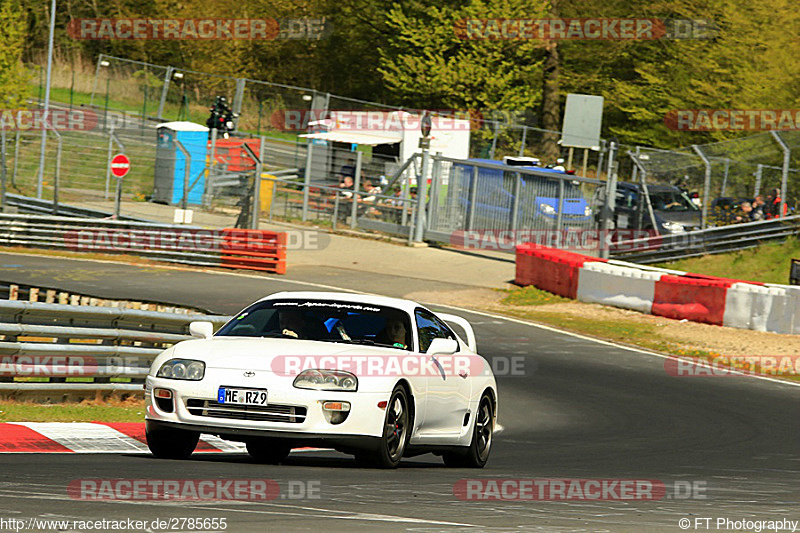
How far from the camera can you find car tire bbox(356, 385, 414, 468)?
8406 millimetres

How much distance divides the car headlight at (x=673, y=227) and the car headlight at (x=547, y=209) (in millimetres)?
2866

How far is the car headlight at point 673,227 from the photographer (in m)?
30.0

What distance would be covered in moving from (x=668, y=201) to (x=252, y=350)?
74.8ft

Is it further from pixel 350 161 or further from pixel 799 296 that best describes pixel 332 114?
pixel 799 296

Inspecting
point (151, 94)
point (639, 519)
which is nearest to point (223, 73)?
point (151, 94)

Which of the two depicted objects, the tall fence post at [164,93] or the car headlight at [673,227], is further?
the tall fence post at [164,93]

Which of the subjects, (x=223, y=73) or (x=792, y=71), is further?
(x=223, y=73)

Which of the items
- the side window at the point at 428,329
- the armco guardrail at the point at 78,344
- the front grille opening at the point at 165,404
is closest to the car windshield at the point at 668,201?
the armco guardrail at the point at 78,344

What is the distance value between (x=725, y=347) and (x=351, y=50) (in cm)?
4445

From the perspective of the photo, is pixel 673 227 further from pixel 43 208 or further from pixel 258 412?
pixel 258 412

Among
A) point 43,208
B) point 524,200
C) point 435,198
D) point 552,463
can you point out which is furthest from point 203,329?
point 43,208

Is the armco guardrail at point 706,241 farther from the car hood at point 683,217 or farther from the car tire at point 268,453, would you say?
the car tire at point 268,453

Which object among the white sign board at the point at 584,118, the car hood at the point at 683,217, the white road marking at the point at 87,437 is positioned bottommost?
the white road marking at the point at 87,437

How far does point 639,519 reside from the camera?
674 cm
